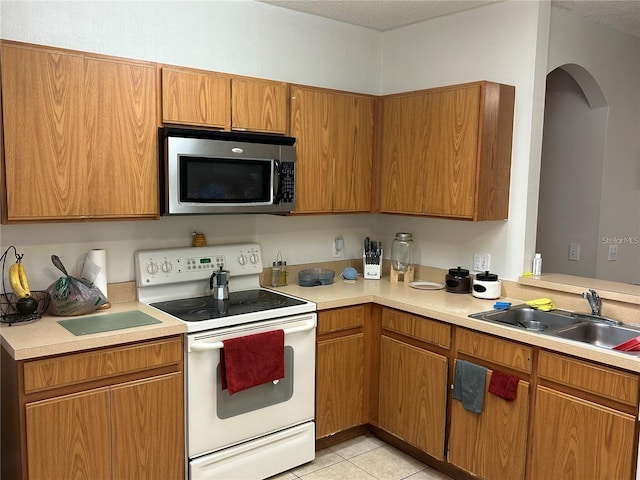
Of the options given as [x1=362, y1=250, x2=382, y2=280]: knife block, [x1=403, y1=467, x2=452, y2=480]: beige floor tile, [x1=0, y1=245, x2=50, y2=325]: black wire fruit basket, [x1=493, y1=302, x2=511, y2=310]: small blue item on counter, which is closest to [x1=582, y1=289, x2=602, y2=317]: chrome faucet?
[x1=493, y1=302, x2=511, y2=310]: small blue item on counter

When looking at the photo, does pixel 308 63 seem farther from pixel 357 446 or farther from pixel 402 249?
pixel 357 446

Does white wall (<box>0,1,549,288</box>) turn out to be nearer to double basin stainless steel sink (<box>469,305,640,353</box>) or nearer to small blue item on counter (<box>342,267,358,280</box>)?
small blue item on counter (<box>342,267,358,280</box>)

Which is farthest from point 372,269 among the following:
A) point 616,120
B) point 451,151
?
point 616,120

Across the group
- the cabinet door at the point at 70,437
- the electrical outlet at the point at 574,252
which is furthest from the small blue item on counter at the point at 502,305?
the cabinet door at the point at 70,437

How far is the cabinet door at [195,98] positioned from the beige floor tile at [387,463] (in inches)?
76.3

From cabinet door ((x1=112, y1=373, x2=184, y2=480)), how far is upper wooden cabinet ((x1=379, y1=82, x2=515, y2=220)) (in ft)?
5.51

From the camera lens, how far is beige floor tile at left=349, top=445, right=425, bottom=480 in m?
2.97

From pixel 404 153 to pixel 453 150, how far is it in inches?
14.1

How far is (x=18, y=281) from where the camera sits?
2.47m

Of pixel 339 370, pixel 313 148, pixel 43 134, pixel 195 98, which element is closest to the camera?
pixel 43 134

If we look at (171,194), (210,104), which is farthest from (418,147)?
(171,194)

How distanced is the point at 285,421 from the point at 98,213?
1.37 m

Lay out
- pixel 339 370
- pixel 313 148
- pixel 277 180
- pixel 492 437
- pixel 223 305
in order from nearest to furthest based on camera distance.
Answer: pixel 492 437
pixel 223 305
pixel 277 180
pixel 339 370
pixel 313 148

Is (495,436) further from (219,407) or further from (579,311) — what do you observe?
(219,407)
